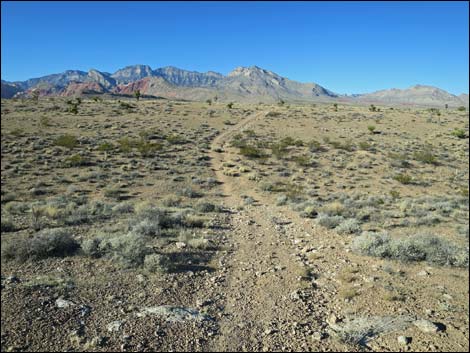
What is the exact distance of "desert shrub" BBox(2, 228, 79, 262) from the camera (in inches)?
333

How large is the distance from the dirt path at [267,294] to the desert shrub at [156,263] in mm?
1693

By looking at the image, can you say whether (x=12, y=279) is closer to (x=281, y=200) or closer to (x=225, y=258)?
(x=225, y=258)

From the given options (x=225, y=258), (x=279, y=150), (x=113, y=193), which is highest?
(x=279, y=150)

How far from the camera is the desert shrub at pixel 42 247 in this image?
→ 8461 millimetres

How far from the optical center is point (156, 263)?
8336 mm

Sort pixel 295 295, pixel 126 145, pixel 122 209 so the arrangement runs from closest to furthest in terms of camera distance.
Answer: pixel 295 295 → pixel 122 209 → pixel 126 145

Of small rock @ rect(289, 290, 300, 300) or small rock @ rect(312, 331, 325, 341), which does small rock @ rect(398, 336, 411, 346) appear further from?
small rock @ rect(289, 290, 300, 300)

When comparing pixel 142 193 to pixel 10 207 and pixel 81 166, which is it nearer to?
pixel 10 207

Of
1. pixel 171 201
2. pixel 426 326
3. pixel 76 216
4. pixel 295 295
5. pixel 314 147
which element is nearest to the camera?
pixel 426 326

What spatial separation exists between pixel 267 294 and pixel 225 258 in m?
2.35

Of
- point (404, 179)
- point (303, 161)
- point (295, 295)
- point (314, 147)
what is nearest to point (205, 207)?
point (295, 295)

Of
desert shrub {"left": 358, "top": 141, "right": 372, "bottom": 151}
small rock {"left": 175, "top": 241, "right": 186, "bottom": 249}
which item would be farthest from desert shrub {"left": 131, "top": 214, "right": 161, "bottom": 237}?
desert shrub {"left": 358, "top": 141, "right": 372, "bottom": 151}

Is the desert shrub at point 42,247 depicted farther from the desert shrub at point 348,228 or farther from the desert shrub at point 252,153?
the desert shrub at point 252,153

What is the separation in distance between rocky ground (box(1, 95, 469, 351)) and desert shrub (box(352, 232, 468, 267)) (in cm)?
6
